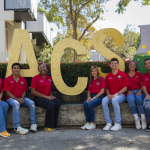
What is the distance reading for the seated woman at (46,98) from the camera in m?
4.33

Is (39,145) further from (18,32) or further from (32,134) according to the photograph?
(18,32)

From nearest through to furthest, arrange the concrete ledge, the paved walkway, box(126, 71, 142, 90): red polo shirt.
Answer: the paved walkway
the concrete ledge
box(126, 71, 142, 90): red polo shirt

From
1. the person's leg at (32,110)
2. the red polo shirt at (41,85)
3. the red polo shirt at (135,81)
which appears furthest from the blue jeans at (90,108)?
the person's leg at (32,110)

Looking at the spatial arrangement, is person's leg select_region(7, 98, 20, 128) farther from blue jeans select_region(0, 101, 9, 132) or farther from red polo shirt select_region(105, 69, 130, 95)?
red polo shirt select_region(105, 69, 130, 95)

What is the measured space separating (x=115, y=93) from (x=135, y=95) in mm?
516

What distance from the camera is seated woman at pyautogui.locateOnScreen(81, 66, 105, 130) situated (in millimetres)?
4401

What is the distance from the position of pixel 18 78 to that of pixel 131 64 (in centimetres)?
299

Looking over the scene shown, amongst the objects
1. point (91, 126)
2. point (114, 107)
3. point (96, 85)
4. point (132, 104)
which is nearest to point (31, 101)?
point (91, 126)

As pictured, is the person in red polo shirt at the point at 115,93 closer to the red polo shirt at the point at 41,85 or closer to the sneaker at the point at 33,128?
the red polo shirt at the point at 41,85

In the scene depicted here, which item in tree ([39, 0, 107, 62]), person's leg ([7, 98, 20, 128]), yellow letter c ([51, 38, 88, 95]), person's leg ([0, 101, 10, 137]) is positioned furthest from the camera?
tree ([39, 0, 107, 62])

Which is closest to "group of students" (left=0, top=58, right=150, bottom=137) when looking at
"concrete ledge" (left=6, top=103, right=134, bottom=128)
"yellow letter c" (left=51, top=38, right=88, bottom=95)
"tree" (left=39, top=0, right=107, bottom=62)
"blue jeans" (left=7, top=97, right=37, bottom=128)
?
"blue jeans" (left=7, top=97, right=37, bottom=128)

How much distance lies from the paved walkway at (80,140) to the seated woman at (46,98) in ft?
0.94

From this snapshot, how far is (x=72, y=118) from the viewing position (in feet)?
15.4

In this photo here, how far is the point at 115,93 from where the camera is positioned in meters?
4.62
